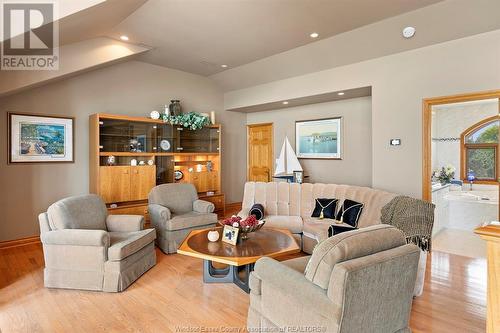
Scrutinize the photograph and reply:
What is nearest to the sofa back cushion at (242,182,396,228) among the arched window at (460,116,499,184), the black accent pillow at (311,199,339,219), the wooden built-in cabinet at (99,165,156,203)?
the black accent pillow at (311,199,339,219)

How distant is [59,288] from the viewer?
2906mm

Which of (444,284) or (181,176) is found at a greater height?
(181,176)

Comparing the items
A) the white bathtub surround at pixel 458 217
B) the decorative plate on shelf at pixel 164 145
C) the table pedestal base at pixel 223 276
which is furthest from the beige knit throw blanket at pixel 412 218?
the decorative plate on shelf at pixel 164 145

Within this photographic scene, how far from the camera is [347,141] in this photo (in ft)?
18.2

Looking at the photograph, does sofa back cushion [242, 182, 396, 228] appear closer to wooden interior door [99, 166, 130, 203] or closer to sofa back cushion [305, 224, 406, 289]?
wooden interior door [99, 166, 130, 203]

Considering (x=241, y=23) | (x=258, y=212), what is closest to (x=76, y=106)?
(x=241, y=23)

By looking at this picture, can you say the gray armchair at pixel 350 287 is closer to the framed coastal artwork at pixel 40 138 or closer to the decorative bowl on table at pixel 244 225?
the decorative bowl on table at pixel 244 225

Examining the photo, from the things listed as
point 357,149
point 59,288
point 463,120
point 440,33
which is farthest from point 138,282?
point 463,120

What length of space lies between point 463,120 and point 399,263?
252 inches

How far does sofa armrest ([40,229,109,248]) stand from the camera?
2.83 m

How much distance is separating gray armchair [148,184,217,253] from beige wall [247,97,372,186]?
263 cm

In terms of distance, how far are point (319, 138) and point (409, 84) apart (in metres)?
2.11

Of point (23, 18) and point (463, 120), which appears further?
point (463, 120)

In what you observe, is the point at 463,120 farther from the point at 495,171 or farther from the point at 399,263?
the point at 399,263
